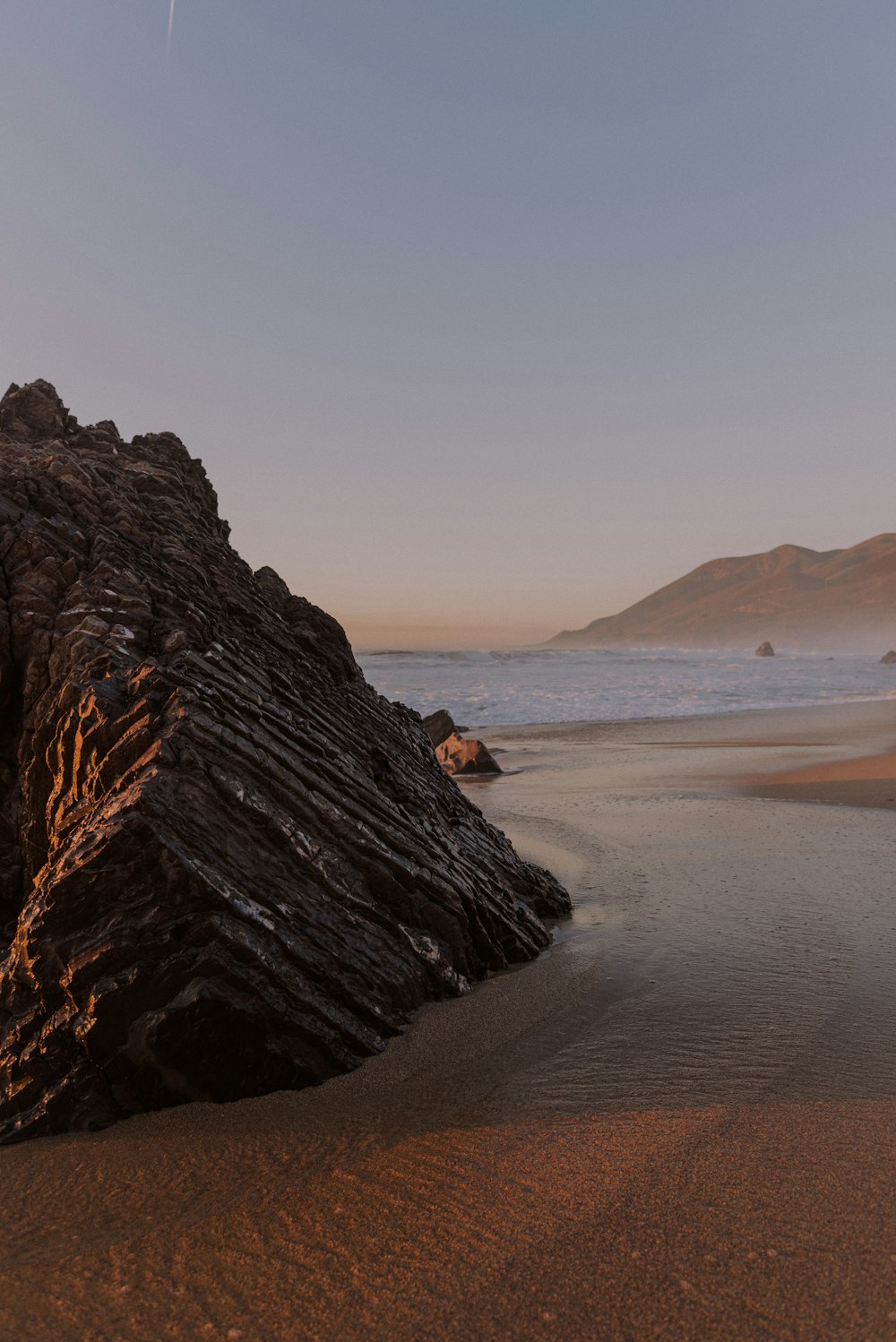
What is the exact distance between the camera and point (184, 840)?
409 cm

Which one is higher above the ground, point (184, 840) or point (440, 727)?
point (184, 840)

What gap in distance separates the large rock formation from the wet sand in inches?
12.0

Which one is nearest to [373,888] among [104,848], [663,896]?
[104,848]

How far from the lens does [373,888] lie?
4.99 m

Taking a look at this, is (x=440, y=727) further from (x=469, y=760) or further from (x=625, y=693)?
(x=625, y=693)

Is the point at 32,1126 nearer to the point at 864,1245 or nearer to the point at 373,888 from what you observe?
the point at 373,888

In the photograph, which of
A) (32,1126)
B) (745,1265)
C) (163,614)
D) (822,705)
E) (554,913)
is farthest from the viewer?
(822,705)

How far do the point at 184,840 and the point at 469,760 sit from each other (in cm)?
1319

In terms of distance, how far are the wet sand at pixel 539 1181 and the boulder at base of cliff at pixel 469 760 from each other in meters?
10.9

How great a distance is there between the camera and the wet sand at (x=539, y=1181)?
264 cm

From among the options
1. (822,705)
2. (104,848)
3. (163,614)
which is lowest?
(822,705)

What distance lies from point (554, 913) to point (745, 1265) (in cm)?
443

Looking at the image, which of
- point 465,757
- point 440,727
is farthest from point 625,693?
point 465,757

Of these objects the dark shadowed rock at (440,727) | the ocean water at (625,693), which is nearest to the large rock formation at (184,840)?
the dark shadowed rock at (440,727)
